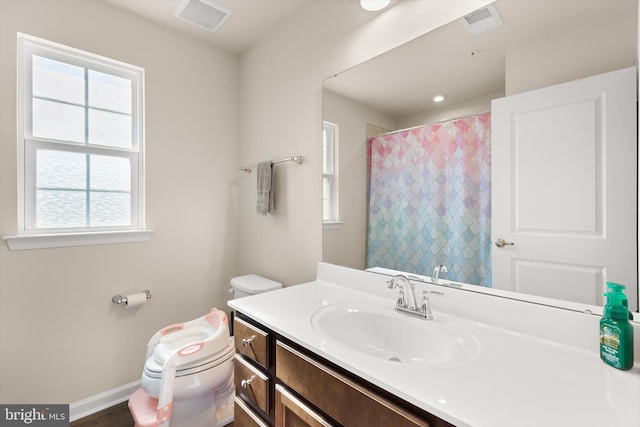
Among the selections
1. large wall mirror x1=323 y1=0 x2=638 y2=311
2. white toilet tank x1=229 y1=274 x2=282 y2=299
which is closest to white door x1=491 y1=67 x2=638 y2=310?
large wall mirror x1=323 y1=0 x2=638 y2=311

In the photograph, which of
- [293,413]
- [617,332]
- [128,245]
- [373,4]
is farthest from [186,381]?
[373,4]

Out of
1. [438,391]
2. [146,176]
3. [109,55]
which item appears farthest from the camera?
[146,176]

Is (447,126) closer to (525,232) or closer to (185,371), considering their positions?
(525,232)

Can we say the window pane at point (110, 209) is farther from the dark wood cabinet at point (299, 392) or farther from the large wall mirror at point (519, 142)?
the large wall mirror at point (519, 142)

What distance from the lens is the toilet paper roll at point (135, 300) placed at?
1921 mm

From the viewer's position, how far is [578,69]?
0.89 meters

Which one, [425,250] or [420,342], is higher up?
[425,250]

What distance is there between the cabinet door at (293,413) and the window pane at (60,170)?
5.80 feet

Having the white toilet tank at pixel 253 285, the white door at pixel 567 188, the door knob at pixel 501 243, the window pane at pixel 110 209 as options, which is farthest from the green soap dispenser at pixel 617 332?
the window pane at pixel 110 209

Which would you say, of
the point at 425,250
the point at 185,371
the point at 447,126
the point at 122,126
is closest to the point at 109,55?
the point at 122,126

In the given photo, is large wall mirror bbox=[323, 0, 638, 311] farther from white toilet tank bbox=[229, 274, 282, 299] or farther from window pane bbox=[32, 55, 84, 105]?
window pane bbox=[32, 55, 84, 105]

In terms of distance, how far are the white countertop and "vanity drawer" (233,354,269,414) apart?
0.22 metres

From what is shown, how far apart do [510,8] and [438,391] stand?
1242mm

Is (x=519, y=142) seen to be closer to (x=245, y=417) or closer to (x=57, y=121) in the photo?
(x=245, y=417)
